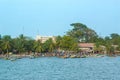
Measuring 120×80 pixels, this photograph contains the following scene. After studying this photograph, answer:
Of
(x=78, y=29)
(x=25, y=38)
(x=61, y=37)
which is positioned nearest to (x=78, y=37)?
(x=78, y=29)

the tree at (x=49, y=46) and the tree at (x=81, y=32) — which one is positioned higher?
the tree at (x=81, y=32)

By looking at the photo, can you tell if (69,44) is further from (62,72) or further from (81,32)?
(62,72)

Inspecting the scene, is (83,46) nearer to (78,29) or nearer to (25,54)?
(78,29)

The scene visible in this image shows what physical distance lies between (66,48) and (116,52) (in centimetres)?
1210

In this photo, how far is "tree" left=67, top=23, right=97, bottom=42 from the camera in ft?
337

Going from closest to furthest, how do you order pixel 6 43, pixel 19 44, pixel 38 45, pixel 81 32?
pixel 6 43 < pixel 19 44 < pixel 38 45 < pixel 81 32

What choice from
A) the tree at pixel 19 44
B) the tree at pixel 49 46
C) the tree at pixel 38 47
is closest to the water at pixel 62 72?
the tree at pixel 19 44

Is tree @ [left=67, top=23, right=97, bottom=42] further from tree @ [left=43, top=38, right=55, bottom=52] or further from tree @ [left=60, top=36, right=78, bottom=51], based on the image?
tree @ [left=43, top=38, right=55, bottom=52]

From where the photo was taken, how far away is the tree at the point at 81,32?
337 feet

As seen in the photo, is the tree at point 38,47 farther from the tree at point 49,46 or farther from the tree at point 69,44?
the tree at point 69,44

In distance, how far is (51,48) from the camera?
9019cm

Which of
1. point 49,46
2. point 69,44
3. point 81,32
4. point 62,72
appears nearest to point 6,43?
point 49,46

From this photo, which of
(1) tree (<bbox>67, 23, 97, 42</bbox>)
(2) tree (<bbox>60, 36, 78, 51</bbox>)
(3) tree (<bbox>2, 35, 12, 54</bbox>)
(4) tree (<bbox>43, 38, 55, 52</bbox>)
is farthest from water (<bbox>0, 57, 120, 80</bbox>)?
(1) tree (<bbox>67, 23, 97, 42</bbox>)

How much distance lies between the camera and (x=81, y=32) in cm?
10244
